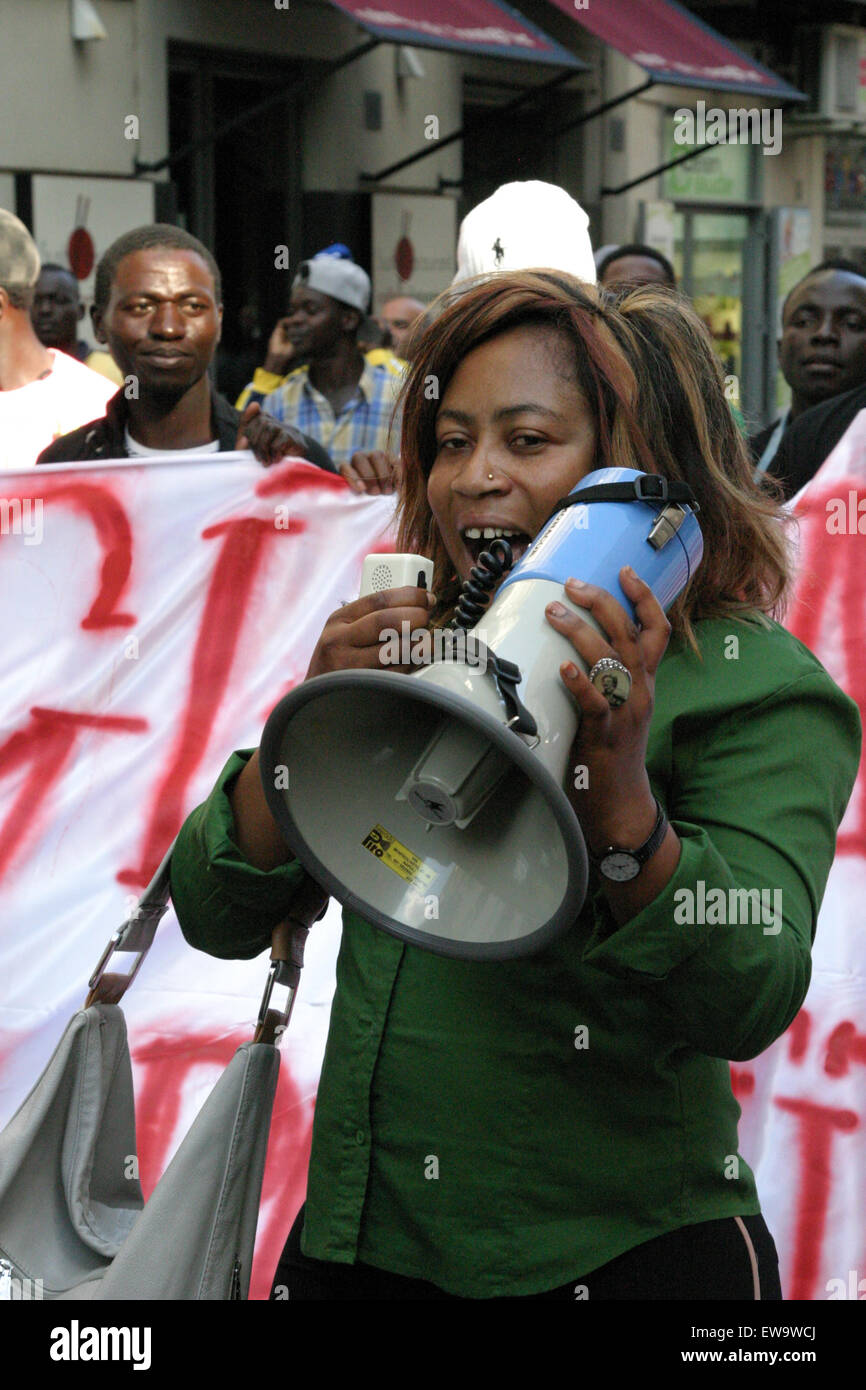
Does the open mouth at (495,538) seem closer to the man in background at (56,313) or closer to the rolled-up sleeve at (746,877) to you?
the rolled-up sleeve at (746,877)

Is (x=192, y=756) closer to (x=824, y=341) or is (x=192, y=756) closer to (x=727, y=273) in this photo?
(x=824, y=341)

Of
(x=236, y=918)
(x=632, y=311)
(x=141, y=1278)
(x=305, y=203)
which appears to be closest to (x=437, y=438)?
(x=632, y=311)

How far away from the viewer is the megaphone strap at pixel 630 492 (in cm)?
149

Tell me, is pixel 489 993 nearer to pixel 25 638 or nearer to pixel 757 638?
pixel 757 638

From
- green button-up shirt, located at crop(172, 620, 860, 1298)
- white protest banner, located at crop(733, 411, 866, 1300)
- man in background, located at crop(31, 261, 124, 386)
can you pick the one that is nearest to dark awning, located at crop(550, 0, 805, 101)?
man in background, located at crop(31, 261, 124, 386)

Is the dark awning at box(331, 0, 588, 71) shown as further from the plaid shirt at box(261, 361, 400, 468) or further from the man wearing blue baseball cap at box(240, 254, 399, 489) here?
the plaid shirt at box(261, 361, 400, 468)

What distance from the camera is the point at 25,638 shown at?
3.39 m

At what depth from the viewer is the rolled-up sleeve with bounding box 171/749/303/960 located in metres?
1.72

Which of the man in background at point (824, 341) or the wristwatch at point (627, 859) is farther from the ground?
the man in background at point (824, 341)

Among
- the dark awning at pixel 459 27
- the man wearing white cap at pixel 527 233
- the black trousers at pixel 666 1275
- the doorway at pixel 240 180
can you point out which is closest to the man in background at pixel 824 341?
the man wearing white cap at pixel 527 233

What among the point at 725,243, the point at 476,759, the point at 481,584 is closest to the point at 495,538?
the point at 481,584

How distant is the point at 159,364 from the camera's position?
13.0 ft

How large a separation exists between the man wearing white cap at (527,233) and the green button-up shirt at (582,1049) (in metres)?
1.96
